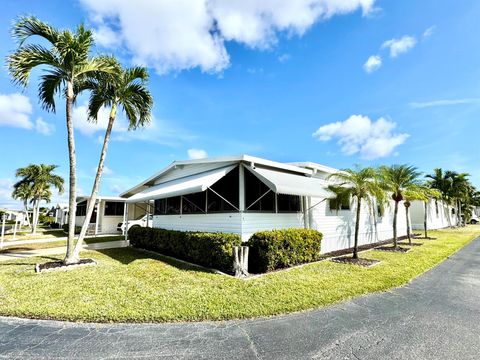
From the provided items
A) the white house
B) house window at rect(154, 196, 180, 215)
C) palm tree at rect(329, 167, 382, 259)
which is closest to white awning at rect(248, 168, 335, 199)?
the white house

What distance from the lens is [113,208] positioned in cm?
2564

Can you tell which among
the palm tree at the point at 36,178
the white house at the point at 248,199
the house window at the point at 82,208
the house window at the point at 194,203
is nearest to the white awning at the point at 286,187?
the white house at the point at 248,199

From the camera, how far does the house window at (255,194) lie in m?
10.1

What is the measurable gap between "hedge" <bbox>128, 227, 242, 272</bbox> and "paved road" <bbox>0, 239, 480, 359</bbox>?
154 inches

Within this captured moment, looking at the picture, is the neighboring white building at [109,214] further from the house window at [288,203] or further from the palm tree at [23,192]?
the house window at [288,203]

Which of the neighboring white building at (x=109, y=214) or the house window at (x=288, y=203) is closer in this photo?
the house window at (x=288, y=203)

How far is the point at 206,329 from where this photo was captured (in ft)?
14.9

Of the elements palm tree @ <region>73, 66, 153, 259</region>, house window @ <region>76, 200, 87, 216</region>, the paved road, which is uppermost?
palm tree @ <region>73, 66, 153, 259</region>

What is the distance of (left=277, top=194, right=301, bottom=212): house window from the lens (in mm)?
11273

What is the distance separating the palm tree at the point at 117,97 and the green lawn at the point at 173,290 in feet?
8.69

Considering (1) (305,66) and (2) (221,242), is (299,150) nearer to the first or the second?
(1) (305,66)

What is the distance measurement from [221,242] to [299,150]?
48.2 ft

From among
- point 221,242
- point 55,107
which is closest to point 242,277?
point 221,242

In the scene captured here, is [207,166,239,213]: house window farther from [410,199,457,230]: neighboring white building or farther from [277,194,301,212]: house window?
[410,199,457,230]: neighboring white building
